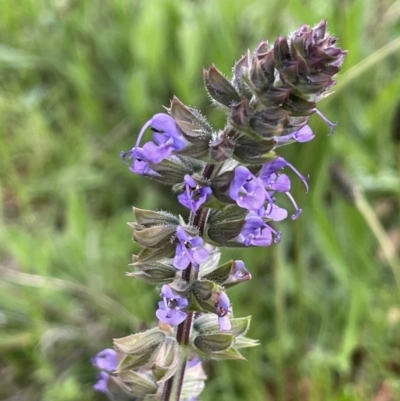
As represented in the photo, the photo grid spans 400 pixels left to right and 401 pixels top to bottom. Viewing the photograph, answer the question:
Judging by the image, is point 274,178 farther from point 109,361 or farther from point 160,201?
point 160,201

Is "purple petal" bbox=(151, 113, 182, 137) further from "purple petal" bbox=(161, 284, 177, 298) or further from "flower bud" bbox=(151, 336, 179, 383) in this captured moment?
"flower bud" bbox=(151, 336, 179, 383)

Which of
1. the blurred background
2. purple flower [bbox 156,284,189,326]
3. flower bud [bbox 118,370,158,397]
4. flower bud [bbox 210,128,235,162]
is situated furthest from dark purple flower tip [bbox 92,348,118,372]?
the blurred background

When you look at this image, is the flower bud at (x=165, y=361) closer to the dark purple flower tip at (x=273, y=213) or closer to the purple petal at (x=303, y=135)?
the dark purple flower tip at (x=273, y=213)

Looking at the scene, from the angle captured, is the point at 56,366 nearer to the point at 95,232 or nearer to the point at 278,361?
the point at 95,232

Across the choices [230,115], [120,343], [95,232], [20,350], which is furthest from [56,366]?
[230,115]

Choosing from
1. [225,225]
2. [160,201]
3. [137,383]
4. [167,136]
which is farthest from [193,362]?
[160,201]
